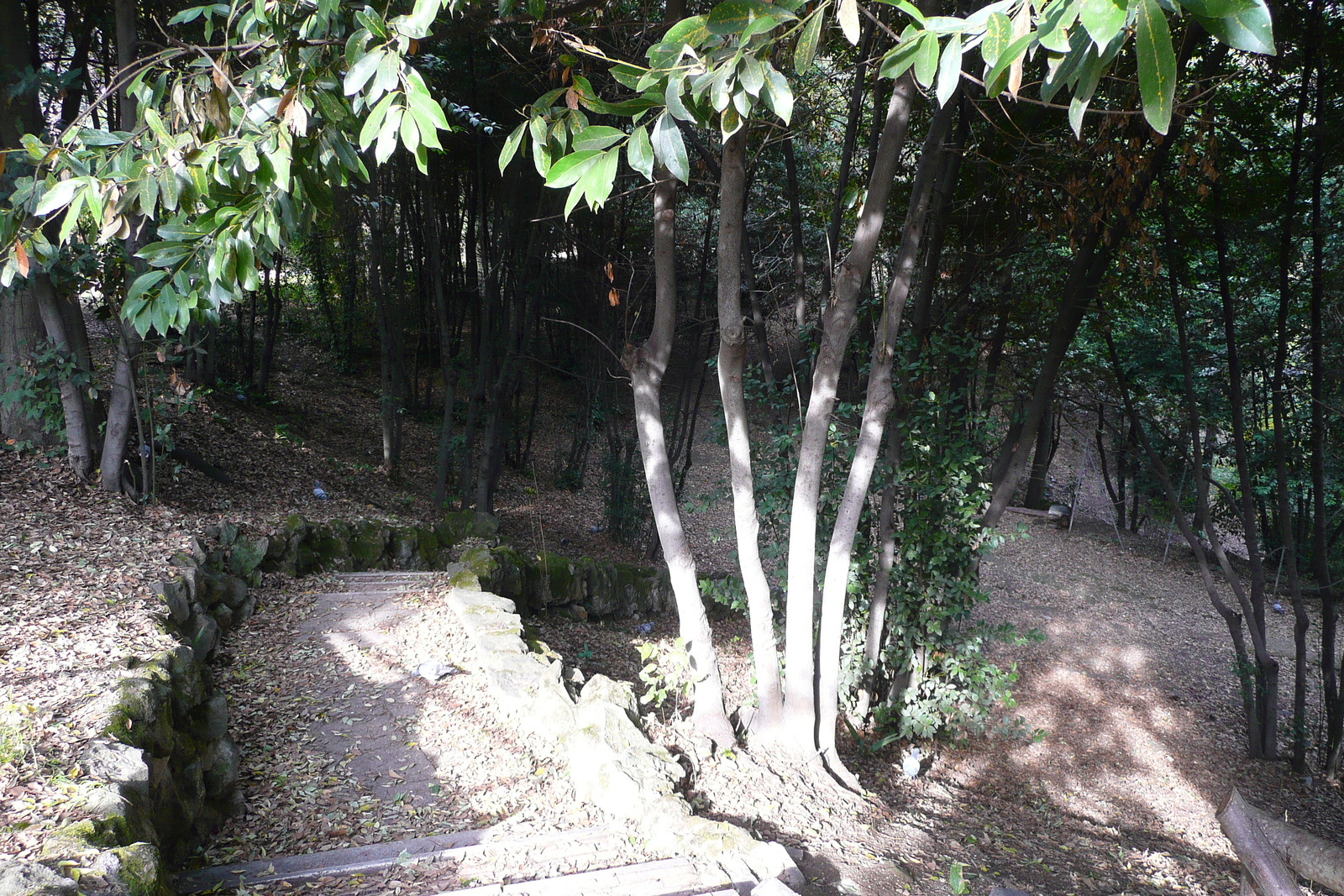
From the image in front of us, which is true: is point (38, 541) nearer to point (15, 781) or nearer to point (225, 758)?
point (225, 758)

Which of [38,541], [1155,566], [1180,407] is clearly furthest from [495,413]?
[1155,566]

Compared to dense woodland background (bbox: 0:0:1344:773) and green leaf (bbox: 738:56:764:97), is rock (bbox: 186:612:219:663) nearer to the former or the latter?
dense woodland background (bbox: 0:0:1344:773)

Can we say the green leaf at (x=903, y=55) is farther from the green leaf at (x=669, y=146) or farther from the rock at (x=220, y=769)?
the rock at (x=220, y=769)

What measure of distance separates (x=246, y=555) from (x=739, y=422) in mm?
3559

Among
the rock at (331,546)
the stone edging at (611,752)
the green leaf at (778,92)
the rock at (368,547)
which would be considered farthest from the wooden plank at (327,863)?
the rock at (368,547)

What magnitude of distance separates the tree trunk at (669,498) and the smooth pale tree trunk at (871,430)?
0.58 m

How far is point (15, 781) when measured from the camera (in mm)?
2051

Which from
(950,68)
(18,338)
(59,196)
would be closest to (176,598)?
(18,338)

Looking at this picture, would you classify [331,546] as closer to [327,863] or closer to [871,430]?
[327,863]

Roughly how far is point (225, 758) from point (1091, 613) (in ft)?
30.3

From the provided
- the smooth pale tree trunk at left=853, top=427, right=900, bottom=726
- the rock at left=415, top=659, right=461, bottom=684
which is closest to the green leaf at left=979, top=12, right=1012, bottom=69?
the smooth pale tree trunk at left=853, top=427, right=900, bottom=726

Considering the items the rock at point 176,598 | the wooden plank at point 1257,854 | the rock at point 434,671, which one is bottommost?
the wooden plank at point 1257,854

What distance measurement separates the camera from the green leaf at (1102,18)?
0.92 m

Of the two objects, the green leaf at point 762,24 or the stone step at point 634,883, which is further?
the stone step at point 634,883
